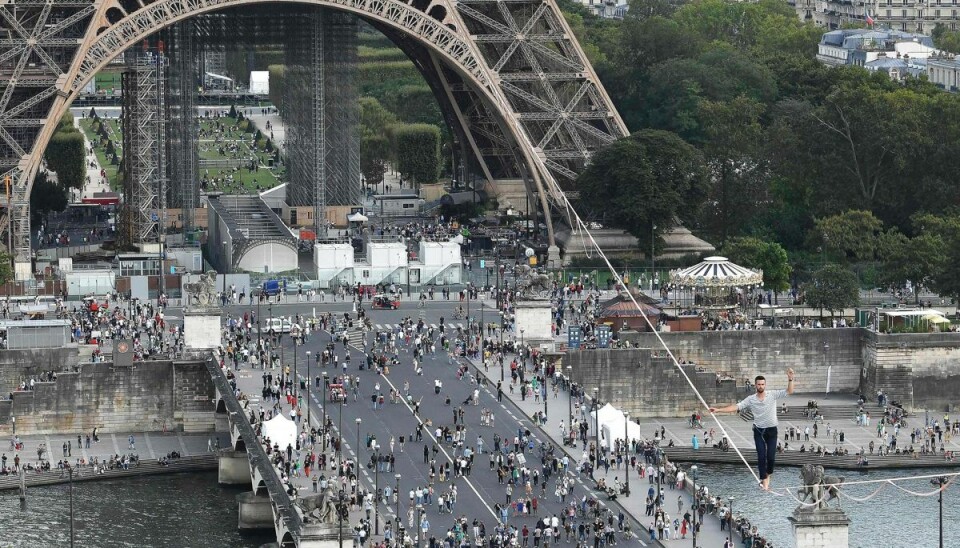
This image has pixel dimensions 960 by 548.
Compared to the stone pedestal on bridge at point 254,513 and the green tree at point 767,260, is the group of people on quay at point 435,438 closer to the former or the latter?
the stone pedestal on bridge at point 254,513

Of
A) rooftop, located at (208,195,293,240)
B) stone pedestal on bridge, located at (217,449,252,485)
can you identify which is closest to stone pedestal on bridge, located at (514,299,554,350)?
stone pedestal on bridge, located at (217,449,252,485)

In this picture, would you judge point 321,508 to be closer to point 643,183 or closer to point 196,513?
point 196,513

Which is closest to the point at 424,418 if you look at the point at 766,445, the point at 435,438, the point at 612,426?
the point at 435,438

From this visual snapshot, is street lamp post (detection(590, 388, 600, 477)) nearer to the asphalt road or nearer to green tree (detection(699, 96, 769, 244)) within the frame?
the asphalt road

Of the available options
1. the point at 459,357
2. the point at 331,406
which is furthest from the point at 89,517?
the point at 459,357

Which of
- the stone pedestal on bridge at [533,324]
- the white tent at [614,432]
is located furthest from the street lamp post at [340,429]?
the stone pedestal on bridge at [533,324]

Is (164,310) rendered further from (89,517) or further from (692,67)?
(692,67)

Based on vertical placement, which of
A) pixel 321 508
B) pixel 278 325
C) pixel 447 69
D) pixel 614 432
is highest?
pixel 447 69
